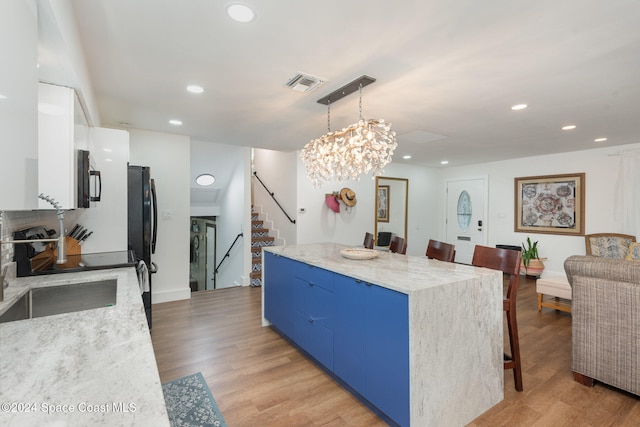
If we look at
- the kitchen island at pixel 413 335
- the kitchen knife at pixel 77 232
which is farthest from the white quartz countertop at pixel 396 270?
the kitchen knife at pixel 77 232

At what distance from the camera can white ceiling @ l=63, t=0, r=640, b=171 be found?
1.65 meters

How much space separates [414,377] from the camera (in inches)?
63.9

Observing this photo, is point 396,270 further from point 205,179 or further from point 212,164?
point 205,179

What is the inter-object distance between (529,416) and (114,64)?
3.70 metres

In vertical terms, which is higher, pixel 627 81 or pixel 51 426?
pixel 627 81

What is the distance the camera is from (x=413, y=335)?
1.61 meters

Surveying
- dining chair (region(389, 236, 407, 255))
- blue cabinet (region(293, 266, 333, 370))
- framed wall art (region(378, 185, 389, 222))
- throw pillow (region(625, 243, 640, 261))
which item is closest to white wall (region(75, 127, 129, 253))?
blue cabinet (region(293, 266, 333, 370))

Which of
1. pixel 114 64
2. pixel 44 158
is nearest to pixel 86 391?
pixel 44 158

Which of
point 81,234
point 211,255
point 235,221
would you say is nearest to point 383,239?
point 235,221

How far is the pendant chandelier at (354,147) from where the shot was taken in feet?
8.38

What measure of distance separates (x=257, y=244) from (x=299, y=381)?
151 inches

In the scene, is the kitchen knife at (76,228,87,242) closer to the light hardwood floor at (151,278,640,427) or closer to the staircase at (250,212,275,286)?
the light hardwood floor at (151,278,640,427)

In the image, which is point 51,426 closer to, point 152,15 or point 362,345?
point 362,345

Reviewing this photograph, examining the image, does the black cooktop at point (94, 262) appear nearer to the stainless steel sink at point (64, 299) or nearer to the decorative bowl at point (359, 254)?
the stainless steel sink at point (64, 299)
